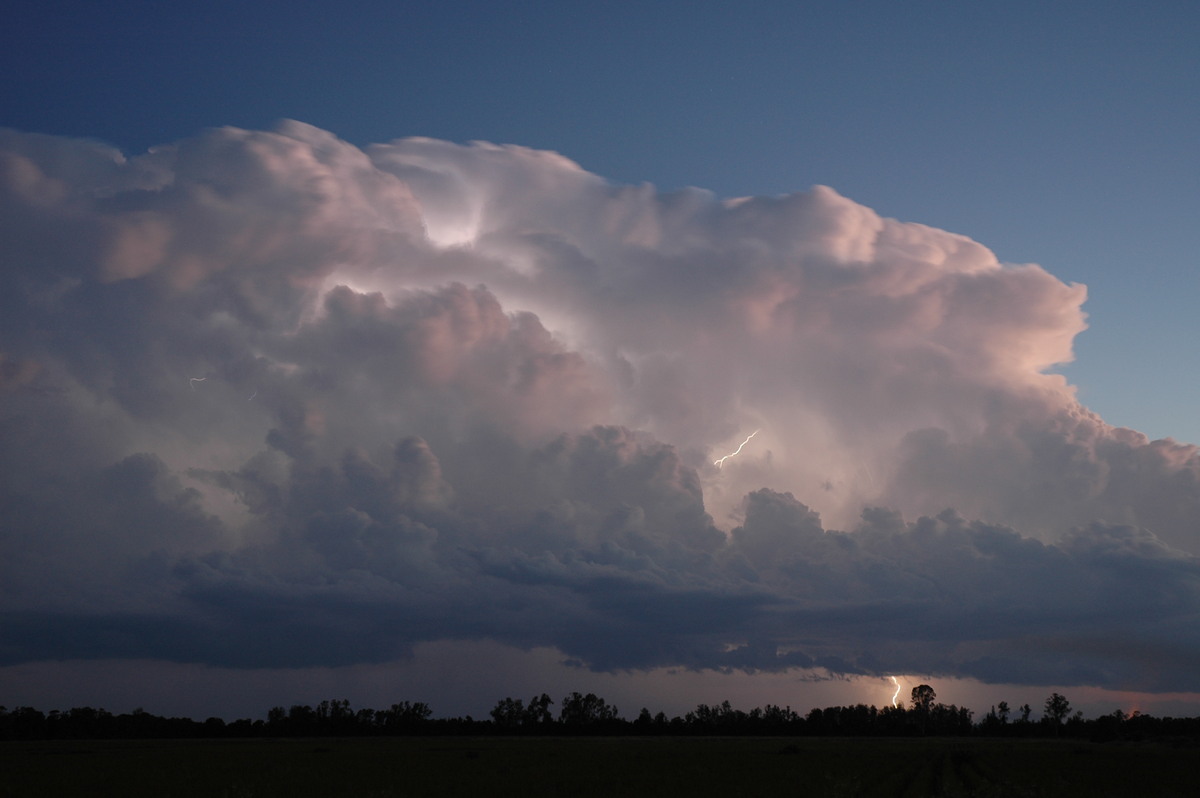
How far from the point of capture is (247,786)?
58.8m

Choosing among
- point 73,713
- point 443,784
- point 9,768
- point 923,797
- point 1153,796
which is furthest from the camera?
point 73,713

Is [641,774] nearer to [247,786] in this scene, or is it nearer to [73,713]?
[247,786]

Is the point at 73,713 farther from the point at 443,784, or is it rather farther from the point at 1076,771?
the point at 1076,771

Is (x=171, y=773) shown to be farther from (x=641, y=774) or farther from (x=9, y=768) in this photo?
(x=641, y=774)

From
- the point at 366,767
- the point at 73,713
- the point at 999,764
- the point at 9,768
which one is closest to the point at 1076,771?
the point at 999,764

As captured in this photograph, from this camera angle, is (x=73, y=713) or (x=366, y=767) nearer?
(x=366, y=767)

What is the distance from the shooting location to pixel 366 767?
268ft

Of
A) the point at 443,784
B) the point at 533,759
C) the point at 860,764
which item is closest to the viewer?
the point at 443,784

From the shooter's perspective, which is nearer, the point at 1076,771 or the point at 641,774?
the point at 641,774

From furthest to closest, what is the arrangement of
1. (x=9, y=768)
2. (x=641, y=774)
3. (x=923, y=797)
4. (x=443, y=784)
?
1. (x=9, y=768)
2. (x=641, y=774)
3. (x=443, y=784)
4. (x=923, y=797)

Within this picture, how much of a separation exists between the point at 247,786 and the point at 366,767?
24.6m

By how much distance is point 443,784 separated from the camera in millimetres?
62344

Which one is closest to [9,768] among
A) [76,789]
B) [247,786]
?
[76,789]

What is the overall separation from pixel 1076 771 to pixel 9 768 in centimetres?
10092
